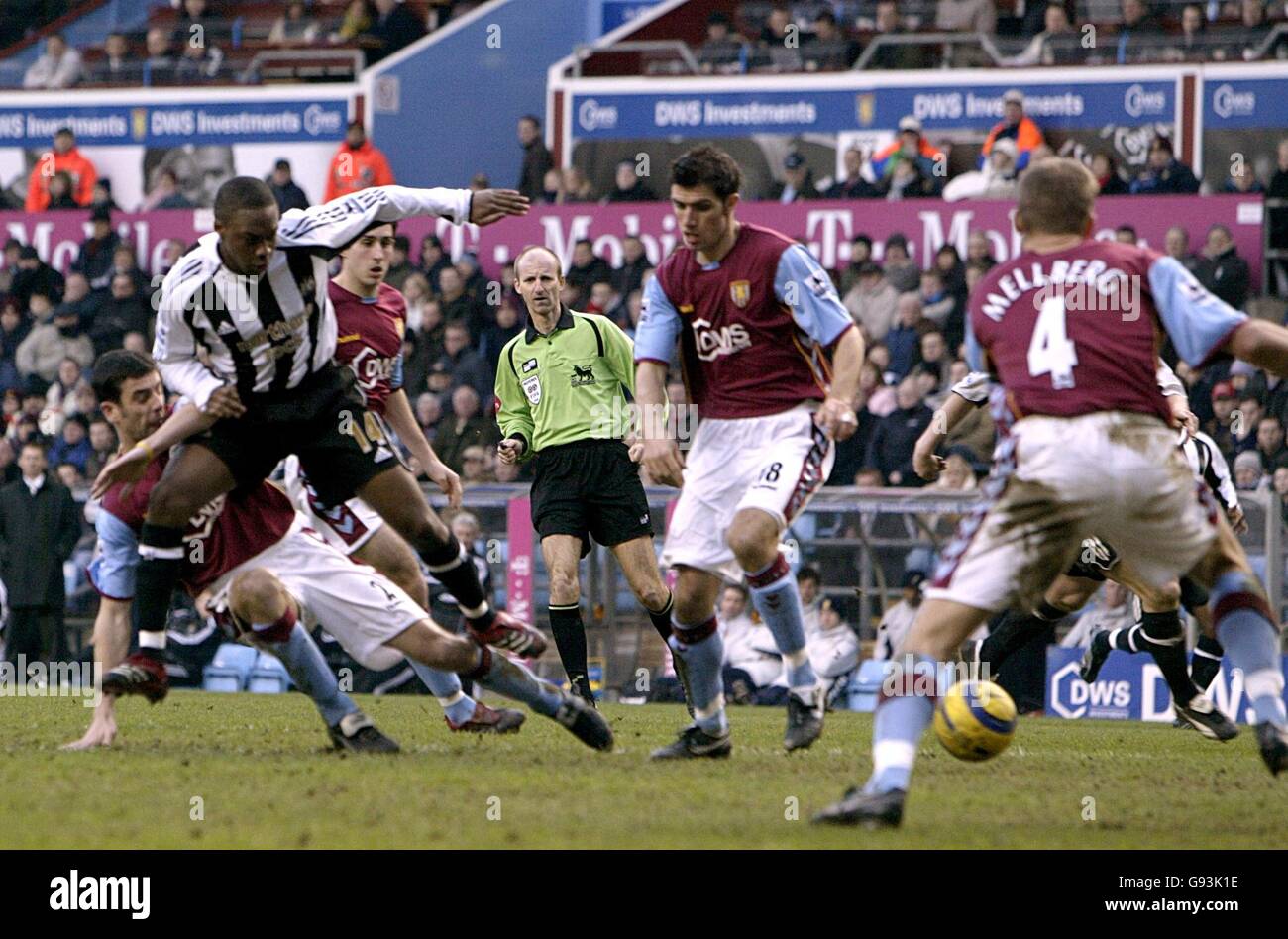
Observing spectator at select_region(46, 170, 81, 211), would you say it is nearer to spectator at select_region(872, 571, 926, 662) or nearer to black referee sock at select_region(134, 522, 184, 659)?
spectator at select_region(872, 571, 926, 662)

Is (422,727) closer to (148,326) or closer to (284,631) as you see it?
(284,631)

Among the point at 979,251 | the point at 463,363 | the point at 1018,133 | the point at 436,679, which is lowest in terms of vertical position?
the point at 436,679

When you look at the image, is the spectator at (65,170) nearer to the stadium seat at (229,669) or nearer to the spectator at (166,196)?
the spectator at (166,196)

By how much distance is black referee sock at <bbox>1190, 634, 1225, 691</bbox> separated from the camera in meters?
12.5

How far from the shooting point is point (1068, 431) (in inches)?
253

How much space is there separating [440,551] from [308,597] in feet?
2.28

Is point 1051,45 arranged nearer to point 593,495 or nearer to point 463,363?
point 463,363

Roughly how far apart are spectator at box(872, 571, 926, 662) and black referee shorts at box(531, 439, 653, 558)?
3.96m

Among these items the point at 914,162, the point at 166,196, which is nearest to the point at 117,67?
the point at 166,196

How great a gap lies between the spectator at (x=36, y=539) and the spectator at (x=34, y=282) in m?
4.92

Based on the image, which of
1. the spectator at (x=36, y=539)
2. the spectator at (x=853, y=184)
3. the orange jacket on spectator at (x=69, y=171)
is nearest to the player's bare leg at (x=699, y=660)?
the spectator at (x=36, y=539)

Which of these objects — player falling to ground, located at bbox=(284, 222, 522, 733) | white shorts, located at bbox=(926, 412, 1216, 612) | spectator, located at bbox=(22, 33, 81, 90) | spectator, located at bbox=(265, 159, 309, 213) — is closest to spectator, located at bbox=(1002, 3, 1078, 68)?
spectator, located at bbox=(265, 159, 309, 213)

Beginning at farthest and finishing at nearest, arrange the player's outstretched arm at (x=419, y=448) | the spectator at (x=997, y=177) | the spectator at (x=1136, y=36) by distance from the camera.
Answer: the spectator at (x=1136, y=36)
the spectator at (x=997, y=177)
the player's outstretched arm at (x=419, y=448)

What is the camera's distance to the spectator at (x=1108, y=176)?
18.3m
